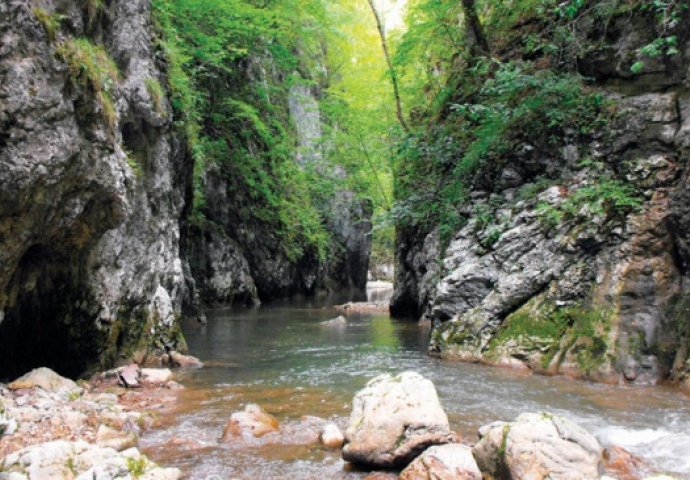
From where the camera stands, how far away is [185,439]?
617 centimetres

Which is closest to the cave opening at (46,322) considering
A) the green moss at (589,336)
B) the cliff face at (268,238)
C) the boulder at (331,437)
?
the boulder at (331,437)

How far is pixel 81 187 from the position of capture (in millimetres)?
7812

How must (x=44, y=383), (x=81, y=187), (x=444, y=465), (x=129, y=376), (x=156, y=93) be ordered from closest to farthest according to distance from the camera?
(x=444, y=465) → (x=44, y=383) → (x=81, y=187) → (x=129, y=376) → (x=156, y=93)

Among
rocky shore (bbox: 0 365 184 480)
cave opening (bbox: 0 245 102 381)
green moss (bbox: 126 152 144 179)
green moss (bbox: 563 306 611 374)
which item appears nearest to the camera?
rocky shore (bbox: 0 365 184 480)

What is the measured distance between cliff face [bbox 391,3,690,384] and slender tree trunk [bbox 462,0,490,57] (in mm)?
3685

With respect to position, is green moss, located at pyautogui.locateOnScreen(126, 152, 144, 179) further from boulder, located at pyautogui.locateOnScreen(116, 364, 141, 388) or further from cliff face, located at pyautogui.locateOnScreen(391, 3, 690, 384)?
cliff face, located at pyautogui.locateOnScreen(391, 3, 690, 384)

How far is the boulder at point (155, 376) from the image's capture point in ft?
29.2

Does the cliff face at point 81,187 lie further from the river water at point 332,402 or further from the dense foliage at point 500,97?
the dense foliage at point 500,97

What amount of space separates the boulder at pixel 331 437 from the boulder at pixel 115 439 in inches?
83.1

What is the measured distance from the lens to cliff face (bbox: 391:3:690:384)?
8898mm

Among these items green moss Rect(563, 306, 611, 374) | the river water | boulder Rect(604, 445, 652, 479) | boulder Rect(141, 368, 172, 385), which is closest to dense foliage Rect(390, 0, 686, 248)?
green moss Rect(563, 306, 611, 374)

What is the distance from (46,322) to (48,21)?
15.6 feet

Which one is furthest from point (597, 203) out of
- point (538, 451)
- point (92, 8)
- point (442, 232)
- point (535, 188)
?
point (92, 8)

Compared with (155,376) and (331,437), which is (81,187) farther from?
(331,437)
